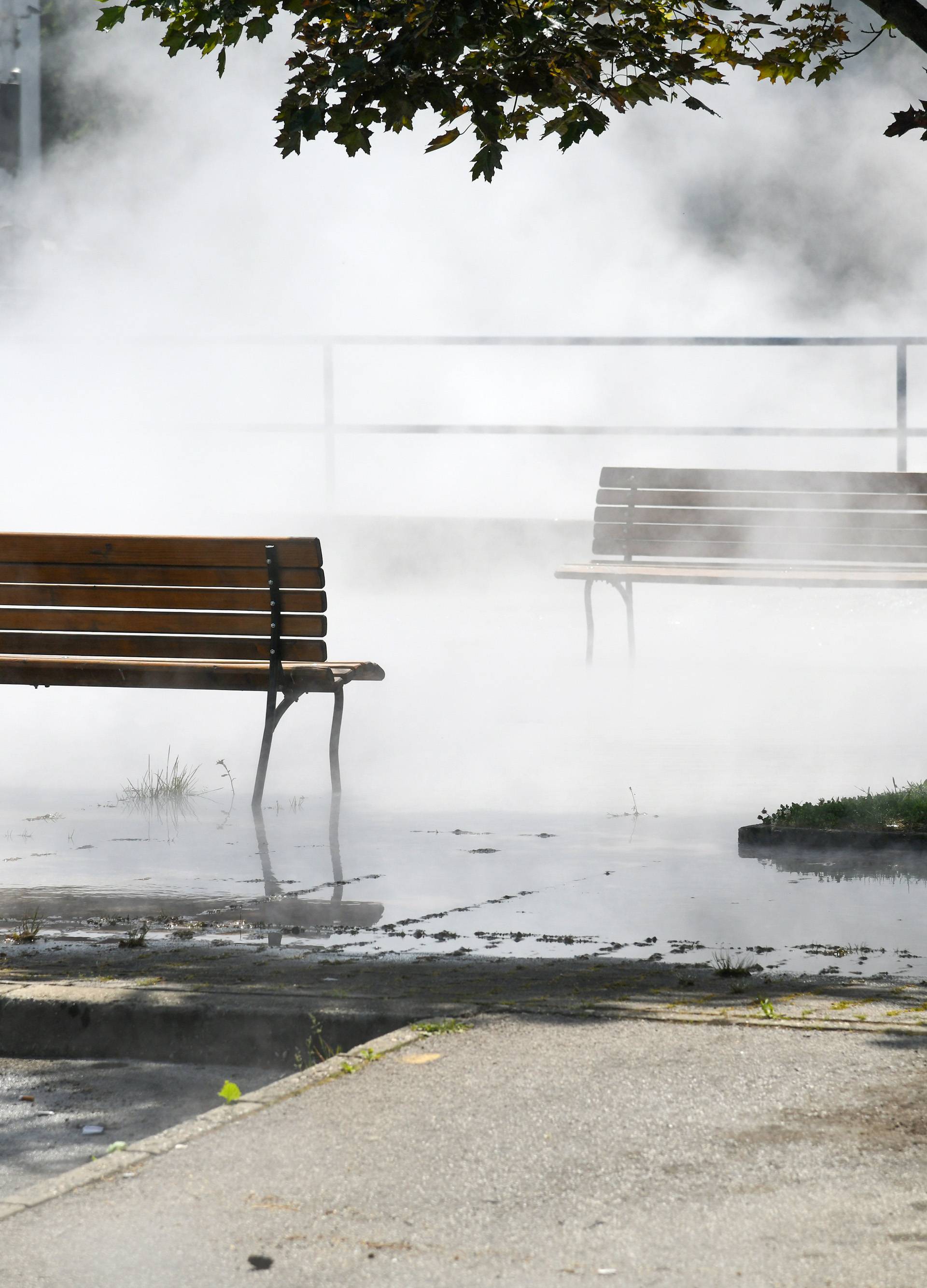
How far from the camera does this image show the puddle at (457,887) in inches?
138

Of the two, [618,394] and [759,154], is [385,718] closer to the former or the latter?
[759,154]

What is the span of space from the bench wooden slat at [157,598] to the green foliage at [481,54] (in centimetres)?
134

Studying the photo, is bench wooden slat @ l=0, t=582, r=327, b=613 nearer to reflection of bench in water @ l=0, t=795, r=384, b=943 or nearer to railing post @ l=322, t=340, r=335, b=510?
reflection of bench in water @ l=0, t=795, r=384, b=943

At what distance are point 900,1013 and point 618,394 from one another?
69.5 feet

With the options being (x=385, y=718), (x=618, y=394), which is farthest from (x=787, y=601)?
(x=618, y=394)

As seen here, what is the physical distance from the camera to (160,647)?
5.37 meters

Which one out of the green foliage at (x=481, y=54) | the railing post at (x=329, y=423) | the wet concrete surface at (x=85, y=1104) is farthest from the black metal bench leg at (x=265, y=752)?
the railing post at (x=329, y=423)

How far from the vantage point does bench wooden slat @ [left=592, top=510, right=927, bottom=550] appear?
8.36m

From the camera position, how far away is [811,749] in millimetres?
5820

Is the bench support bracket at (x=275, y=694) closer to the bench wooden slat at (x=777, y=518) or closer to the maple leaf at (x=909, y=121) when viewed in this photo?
the maple leaf at (x=909, y=121)

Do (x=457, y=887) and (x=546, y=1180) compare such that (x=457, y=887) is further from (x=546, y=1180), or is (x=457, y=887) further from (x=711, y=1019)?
(x=546, y=1180)

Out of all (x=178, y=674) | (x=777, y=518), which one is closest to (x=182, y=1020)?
(x=178, y=674)

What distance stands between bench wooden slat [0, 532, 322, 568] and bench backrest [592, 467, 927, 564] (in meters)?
3.54

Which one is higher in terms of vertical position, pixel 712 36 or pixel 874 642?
pixel 712 36
